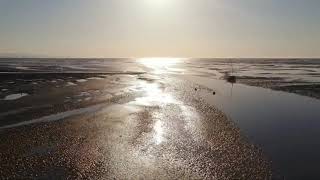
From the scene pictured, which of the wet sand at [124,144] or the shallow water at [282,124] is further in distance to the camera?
the shallow water at [282,124]

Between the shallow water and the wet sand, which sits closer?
the wet sand

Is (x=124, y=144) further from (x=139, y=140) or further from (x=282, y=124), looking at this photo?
(x=282, y=124)

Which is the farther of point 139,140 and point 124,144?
point 139,140

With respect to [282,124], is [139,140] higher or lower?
higher

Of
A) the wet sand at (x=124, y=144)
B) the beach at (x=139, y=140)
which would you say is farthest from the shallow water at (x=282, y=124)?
the wet sand at (x=124, y=144)

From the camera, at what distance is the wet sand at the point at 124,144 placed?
13914 mm

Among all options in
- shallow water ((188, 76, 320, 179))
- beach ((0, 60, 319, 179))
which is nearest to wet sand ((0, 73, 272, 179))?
beach ((0, 60, 319, 179))

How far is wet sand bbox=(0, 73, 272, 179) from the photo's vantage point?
45.6 ft

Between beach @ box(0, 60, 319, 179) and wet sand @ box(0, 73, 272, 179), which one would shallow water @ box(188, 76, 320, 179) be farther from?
wet sand @ box(0, 73, 272, 179)

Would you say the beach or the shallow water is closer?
the beach

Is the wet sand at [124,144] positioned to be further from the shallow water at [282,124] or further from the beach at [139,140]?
the shallow water at [282,124]

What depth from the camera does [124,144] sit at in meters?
17.8

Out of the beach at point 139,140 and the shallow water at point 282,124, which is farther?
the shallow water at point 282,124

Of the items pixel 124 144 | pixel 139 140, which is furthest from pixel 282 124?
pixel 124 144
